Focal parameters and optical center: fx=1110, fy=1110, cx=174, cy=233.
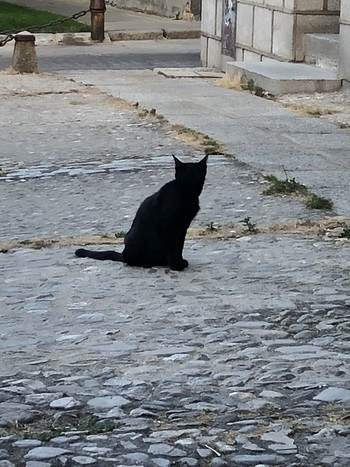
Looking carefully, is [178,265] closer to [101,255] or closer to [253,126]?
[101,255]

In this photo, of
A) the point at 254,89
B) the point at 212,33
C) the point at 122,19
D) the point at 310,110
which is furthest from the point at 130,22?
the point at 310,110

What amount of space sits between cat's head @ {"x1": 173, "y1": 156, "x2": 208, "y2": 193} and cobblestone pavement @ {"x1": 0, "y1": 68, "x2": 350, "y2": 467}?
1.53 ft

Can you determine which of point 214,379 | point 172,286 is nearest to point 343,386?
point 214,379

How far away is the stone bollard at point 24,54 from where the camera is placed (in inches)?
666

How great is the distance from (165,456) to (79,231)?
3750 millimetres

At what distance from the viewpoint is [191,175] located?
6215mm

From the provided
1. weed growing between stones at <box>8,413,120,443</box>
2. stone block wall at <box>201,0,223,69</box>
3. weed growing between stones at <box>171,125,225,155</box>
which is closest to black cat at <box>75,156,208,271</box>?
weed growing between stones at <box>8,413,120,443</box>

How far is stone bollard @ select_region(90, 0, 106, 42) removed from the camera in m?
21.9

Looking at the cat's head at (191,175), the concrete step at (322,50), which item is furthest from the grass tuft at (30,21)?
the cat's head at (191,175)

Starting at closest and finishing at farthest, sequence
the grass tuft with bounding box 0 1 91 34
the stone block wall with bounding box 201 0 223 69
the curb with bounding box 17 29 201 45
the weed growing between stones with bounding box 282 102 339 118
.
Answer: the weed growing between stones with bounding box 282 102 339 118 < the stone block wall with bounding box 201 0 223 69 < the curb with bounding box 17 29 201 45 < the grass tuft with bounding box 0 1 91 34

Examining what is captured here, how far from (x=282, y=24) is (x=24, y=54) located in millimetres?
4161

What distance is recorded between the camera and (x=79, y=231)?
7328 mm

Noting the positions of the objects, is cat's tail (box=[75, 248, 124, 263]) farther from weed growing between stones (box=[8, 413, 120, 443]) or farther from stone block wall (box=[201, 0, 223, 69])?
stone block wall (box=[201, 0, 223, 69])

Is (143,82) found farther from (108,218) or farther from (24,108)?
(108,218)
